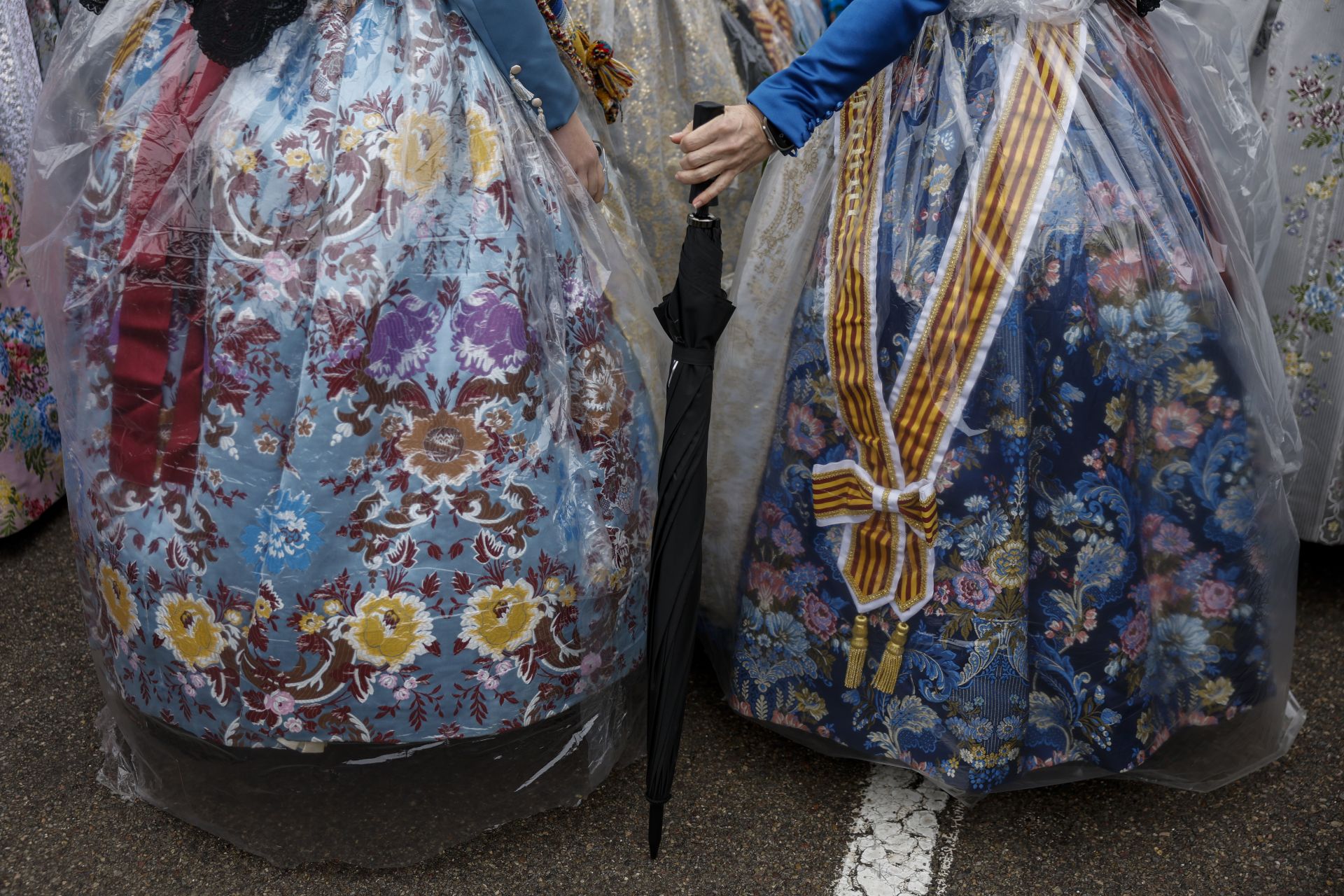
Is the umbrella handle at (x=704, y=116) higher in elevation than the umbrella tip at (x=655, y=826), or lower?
higher

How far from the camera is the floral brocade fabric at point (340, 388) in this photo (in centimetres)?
133

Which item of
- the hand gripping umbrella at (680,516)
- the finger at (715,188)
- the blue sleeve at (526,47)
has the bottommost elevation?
the hand gripping umbrella at (680,516)

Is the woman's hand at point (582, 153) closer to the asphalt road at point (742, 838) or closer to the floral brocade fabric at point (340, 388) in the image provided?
the floral brocade fabric at point (340, 388)

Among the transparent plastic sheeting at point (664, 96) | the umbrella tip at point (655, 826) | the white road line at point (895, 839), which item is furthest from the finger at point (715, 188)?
the white road line at point (895, 839)

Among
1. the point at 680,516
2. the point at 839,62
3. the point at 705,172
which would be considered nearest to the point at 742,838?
the point at 680,516

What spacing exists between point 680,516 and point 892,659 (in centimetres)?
36

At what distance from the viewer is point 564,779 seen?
5.16 feet

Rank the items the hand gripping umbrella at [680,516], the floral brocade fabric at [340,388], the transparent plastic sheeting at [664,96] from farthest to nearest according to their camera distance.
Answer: the transparent plastic sheeting at [664,96] → the hand gripping umbrella at [680,516] → the floral brocade fabric at [340,388]

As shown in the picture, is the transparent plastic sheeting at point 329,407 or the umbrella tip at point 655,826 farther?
the umbrella tip at point 655,826

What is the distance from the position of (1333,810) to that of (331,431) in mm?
1509

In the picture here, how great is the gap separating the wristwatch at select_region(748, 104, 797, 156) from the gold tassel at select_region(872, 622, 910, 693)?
0.66m

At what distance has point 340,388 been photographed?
1318 millimetres

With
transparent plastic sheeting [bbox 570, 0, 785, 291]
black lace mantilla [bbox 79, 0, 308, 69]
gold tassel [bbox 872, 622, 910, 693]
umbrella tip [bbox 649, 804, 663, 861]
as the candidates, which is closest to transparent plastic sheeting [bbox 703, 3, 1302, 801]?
gold tassel [bbox 872, 622, 910, 693]

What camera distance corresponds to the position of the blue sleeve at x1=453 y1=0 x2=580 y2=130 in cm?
138
